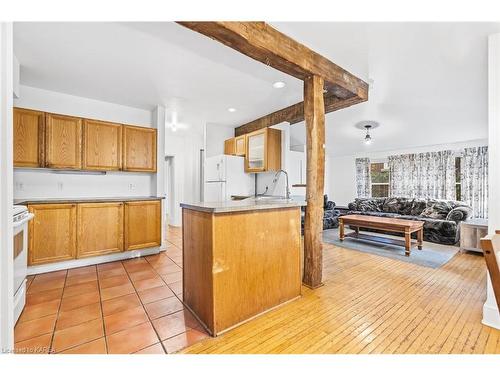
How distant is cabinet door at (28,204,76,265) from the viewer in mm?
2715

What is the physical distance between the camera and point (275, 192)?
15.1 ft

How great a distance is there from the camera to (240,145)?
472cm

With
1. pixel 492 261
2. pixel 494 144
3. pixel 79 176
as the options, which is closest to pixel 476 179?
pixel 494 144

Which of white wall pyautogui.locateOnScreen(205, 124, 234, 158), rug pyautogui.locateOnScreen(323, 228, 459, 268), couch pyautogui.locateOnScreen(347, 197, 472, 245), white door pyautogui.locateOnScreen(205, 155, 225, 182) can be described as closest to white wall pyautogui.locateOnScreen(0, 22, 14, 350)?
white door pyautogui.locateOnScreen(205, 155, 225, 182)

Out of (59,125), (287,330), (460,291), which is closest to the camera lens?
(287,330)

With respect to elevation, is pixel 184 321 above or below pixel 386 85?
below

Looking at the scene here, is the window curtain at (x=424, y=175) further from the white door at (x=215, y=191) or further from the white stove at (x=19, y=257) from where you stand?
the white stove at (x=19, y=257)

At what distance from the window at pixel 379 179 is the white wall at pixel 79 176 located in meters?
6.11

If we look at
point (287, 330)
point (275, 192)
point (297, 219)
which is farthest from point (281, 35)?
point (275, 192)

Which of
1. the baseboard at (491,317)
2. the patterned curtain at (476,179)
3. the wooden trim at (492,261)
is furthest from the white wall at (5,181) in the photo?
the patterned curtain at (476,179)

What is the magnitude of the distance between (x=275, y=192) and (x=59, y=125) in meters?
3.54

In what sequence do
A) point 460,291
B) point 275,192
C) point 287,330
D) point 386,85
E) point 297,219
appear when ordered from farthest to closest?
1. point 275,192
2. point 386,85
3. point 460,291
4. point 297,219
5. point 287,330

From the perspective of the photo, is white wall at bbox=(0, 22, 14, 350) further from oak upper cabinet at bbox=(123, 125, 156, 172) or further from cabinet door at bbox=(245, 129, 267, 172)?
cabinet door at bbox=(245, 129, 267, 172)
